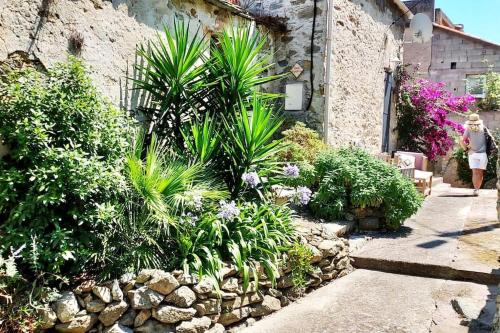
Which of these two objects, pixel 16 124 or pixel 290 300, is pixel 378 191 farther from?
pixel 16 124

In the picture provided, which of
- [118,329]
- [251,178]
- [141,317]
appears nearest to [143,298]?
[141,317]

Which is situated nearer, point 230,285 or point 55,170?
point 55,170

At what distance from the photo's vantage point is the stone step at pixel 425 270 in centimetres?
399

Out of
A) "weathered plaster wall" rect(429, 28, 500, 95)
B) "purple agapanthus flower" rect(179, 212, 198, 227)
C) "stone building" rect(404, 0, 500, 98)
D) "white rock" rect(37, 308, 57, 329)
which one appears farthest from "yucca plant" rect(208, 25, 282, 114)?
"weathered plaster wall" rect(429, 28, 500, 95)

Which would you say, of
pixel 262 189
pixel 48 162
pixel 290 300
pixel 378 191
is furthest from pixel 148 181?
pixel 378 191

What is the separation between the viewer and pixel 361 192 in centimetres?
512

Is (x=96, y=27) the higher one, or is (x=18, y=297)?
(x=96, y=27)

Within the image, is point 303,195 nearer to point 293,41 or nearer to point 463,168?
point 293,41

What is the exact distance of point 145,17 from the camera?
4582mm

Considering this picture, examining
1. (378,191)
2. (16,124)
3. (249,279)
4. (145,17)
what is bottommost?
(249,279)

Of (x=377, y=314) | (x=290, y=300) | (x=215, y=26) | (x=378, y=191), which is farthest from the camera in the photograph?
(x=215, y=26)

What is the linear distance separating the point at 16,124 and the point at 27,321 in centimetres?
128

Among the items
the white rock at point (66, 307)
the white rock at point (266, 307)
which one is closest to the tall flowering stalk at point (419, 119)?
the white rock at point (266, 307)

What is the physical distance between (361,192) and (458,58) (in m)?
13.2
